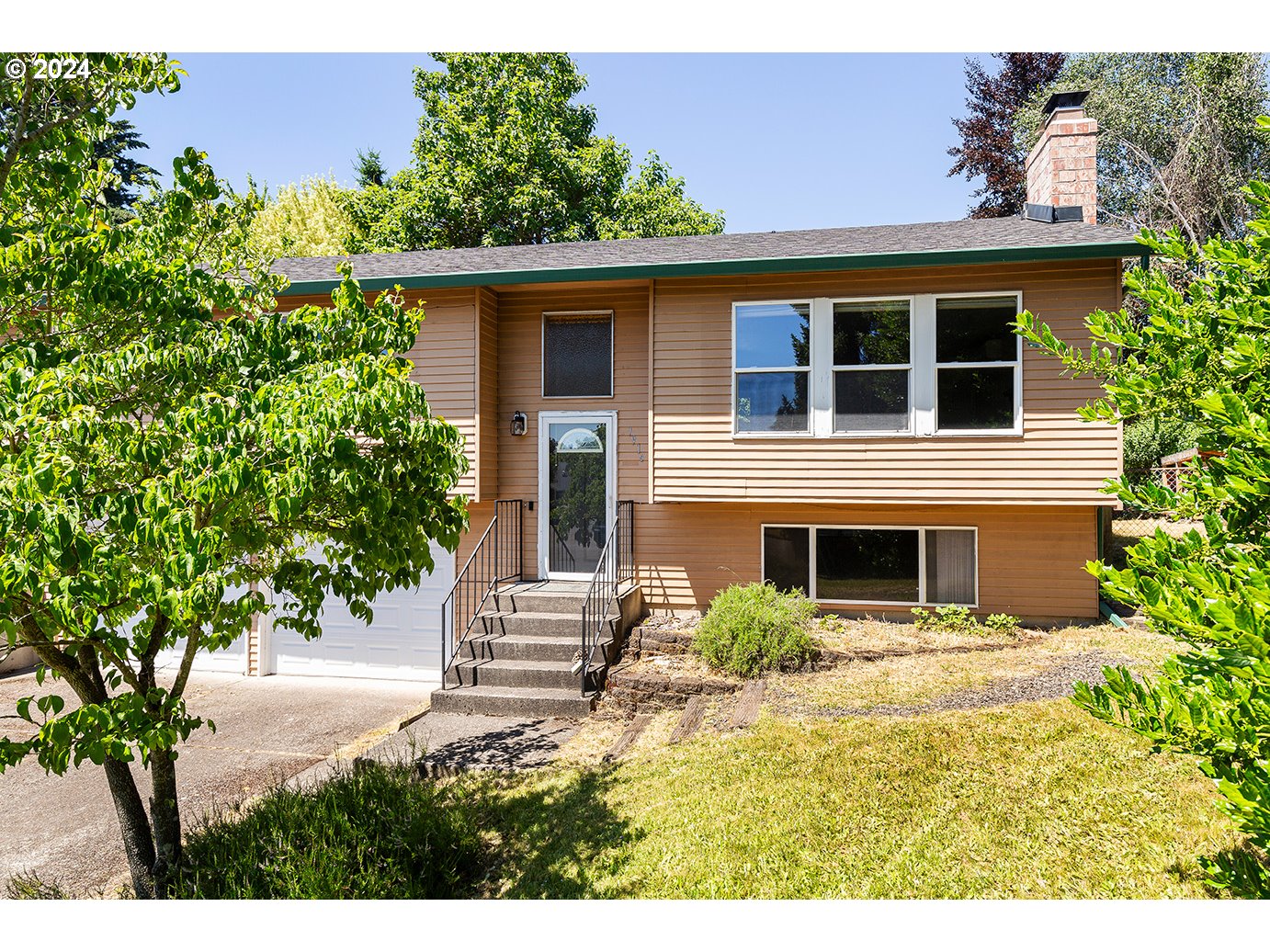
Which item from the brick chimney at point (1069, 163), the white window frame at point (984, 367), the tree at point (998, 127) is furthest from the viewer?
the tree at point (998, 127)

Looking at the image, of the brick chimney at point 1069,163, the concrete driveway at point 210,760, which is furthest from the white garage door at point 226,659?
the brick chimney at point 1069,163

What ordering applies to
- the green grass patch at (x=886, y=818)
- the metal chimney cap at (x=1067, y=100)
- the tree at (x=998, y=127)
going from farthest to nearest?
1. the tree at (x=998, y=127)
2. the metal chimney cap at (x=1067, y=100)
3. the green grass patch at (x=886, y=818)

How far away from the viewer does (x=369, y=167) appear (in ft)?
84.0

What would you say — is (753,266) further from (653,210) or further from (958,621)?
(653,210)

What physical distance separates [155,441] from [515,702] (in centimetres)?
526

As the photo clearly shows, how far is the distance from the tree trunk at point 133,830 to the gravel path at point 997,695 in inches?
187

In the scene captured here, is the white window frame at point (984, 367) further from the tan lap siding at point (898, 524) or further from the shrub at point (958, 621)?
the shrub at point (958, 621)

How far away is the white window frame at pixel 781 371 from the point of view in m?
8.90

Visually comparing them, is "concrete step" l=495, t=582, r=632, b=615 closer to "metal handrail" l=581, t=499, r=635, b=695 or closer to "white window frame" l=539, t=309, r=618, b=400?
"metal handrail" l=581, t=499, r=635, b=695

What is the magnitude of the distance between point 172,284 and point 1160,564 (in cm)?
462

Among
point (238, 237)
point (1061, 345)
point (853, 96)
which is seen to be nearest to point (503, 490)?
point (238, 237)

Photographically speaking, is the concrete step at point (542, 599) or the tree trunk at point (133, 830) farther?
the concrete step at point (542, 599)

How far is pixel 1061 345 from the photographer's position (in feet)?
10.8

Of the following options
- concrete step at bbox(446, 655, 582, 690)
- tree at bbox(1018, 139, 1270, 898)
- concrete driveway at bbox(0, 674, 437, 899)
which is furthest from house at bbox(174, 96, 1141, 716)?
tree at bbox(1018, 139, 1270, 898)
